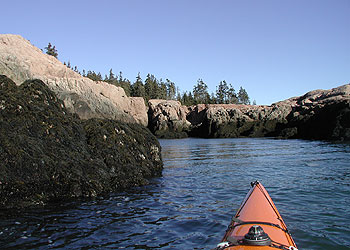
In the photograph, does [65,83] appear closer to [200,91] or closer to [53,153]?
[53,153]

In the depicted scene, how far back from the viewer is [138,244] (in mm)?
5457

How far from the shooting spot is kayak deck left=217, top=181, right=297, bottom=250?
398 cm

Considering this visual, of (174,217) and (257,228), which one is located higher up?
(257,228)

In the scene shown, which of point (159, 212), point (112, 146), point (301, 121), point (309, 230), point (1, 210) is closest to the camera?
point (309, 230)

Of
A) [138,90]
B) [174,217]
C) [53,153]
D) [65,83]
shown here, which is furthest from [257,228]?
[138,90]

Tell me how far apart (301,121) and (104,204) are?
134 ft

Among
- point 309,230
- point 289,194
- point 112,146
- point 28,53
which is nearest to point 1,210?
point 112,146

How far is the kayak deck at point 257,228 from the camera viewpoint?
13.1 feet

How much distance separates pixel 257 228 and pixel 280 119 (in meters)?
49.1

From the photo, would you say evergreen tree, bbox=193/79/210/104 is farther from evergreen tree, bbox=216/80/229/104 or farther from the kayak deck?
the kayak deck

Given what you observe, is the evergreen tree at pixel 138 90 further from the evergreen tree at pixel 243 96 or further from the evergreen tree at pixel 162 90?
the evergreen tree at pixel 243 96

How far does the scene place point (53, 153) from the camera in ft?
Result: 27.5

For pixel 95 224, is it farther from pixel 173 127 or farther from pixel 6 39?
pixel 173 127

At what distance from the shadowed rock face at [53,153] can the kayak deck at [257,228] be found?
15.8ft
